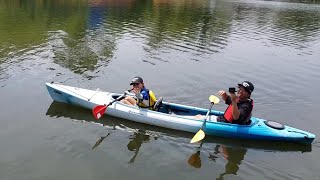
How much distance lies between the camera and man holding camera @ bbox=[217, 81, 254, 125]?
9.64 metres

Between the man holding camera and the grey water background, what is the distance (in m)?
0.71

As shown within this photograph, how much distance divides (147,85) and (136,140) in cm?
516

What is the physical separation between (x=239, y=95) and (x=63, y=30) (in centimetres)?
1904

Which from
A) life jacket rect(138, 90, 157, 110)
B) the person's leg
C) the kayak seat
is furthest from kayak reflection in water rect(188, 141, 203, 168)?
life jacket rect(138, 90, 157, 110)

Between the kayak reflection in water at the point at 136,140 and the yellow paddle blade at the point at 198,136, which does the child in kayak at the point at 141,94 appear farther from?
the yellow paddle blade at the point at 198,136

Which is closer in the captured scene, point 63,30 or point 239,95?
point 239,95

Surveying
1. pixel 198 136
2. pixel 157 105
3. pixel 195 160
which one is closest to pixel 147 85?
pixel 157 105

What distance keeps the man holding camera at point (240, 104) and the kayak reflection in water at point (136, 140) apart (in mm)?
2409

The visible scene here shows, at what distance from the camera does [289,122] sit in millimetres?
12281

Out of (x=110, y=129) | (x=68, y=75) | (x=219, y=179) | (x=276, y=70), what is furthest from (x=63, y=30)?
(x=219, y=179)

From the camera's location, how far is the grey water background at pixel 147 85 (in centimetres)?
916

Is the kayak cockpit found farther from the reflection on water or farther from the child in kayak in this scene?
the reflection on water

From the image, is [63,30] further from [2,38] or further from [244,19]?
[244,19]

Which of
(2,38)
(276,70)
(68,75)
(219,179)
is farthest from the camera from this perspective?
(2,38)
